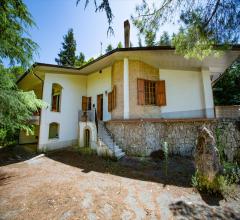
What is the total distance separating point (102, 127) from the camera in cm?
1033

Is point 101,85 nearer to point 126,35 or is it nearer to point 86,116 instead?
point 86,116

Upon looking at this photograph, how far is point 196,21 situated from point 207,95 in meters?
7.58

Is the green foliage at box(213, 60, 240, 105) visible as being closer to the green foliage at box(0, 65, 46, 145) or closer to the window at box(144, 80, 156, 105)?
the window at box(144, 80, 156, 105)

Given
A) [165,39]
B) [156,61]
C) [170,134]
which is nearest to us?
[165,39]

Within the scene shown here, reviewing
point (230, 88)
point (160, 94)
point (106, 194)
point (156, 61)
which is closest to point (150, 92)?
point (160, 94)

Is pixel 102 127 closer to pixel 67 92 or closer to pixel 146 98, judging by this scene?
pixel 146 98

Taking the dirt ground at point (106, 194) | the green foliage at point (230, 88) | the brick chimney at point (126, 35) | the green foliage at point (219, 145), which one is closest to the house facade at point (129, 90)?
the green foliage at point (219, 145)

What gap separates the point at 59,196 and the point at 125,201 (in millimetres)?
1642

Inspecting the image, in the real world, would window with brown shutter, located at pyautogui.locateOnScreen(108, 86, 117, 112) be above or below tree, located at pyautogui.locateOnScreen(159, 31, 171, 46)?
below

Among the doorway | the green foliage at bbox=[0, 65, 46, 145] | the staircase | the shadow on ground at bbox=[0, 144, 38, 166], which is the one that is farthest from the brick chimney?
the shadow on ground at bbox=[0, 144, 38, 166]

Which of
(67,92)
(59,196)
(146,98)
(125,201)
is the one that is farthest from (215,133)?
(67,92)

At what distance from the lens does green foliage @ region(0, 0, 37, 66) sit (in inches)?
164

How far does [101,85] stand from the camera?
1277 cm

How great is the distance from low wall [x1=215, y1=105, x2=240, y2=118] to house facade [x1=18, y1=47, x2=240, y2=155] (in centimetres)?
57
